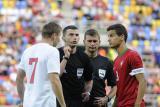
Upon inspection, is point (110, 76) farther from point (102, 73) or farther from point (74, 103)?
point (74, 103)

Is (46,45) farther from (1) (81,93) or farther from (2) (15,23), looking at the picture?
(2) (15,23)

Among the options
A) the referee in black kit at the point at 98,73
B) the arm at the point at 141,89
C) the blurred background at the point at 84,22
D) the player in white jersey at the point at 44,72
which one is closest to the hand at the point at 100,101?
the referee in black kit at the point at 98,73

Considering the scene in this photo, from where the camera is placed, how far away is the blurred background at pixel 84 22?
2358cm

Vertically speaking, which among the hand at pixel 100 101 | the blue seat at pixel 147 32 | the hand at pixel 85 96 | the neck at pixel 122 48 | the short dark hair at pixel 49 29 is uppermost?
the short dark hair at pixel 49 29

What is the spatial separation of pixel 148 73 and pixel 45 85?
15.8 meters

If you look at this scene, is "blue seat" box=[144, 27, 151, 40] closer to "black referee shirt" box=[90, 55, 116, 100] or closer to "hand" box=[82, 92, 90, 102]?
"black referee shirt" box=[90, 55, 116, 100]

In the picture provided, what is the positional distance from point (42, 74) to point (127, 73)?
133 cm

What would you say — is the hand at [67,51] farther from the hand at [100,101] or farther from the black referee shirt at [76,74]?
the hand at [100,101]

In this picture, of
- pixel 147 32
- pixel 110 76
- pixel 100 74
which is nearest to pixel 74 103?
pixel 100 74

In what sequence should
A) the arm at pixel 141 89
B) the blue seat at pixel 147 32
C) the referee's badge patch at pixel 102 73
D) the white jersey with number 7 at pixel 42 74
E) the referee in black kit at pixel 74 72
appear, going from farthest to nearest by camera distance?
the blue seat at pixel 147 32 < the referee's badge patch at pixel 102 73 < the referee in black kit at pixel 74 72 < the arm at pixel 141 89 < the white jersey with number 7 at pixel 42 74

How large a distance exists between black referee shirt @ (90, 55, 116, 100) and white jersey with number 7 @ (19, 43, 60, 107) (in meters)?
1.84

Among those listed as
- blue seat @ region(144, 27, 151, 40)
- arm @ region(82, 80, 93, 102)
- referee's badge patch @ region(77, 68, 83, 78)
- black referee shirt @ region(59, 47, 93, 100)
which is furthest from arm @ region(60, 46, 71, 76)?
blue seat @ region(144, 27, 151, 40)

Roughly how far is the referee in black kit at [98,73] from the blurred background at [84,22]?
12.3 meters

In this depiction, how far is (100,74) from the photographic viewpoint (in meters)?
9.38
